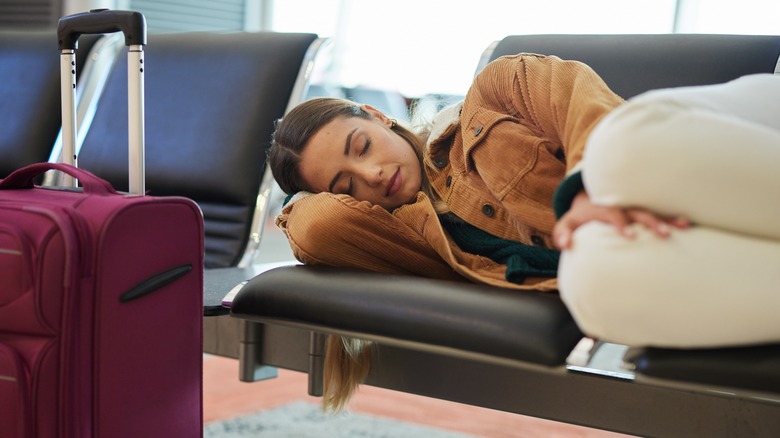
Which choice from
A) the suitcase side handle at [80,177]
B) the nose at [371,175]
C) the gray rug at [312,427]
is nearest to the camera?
the suitcase side handle at [80,177]

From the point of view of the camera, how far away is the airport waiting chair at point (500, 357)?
88 cm

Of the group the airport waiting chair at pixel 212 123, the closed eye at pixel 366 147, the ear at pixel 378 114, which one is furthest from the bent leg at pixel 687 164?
the airport waiting chair at pixel 212 123

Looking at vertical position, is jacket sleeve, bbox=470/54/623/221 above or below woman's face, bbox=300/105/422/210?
above

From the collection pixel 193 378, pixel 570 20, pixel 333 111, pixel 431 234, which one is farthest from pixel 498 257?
pixel 570 20

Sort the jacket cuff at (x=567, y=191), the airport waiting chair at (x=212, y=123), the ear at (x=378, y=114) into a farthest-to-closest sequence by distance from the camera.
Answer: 1. the airport waiting chair at (x=212, y=123)
2. the ear at (x=378, y=114)
3. the jacket cuff at (x=567, y=191)

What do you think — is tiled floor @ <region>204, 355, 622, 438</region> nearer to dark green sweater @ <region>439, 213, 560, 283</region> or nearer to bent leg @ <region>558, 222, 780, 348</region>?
dark green sweater @ <region>439, 213, 560, 283</region>

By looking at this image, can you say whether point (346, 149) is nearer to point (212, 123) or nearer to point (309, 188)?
point (309, 188)

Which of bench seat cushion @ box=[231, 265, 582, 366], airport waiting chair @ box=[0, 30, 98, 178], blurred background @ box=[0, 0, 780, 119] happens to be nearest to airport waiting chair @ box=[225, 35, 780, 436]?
bench seat cushion @ box=[231, 265, 582, 366]

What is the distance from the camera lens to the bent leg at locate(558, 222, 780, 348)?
0.83 metres

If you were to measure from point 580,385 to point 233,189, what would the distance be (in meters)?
1.17

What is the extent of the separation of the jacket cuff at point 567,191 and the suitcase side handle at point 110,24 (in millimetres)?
767

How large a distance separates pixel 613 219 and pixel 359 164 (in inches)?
22.9

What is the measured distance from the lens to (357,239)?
1.26 metres

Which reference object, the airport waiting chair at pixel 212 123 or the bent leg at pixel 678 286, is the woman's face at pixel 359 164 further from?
the airport waiting chair at pixel 212 123
